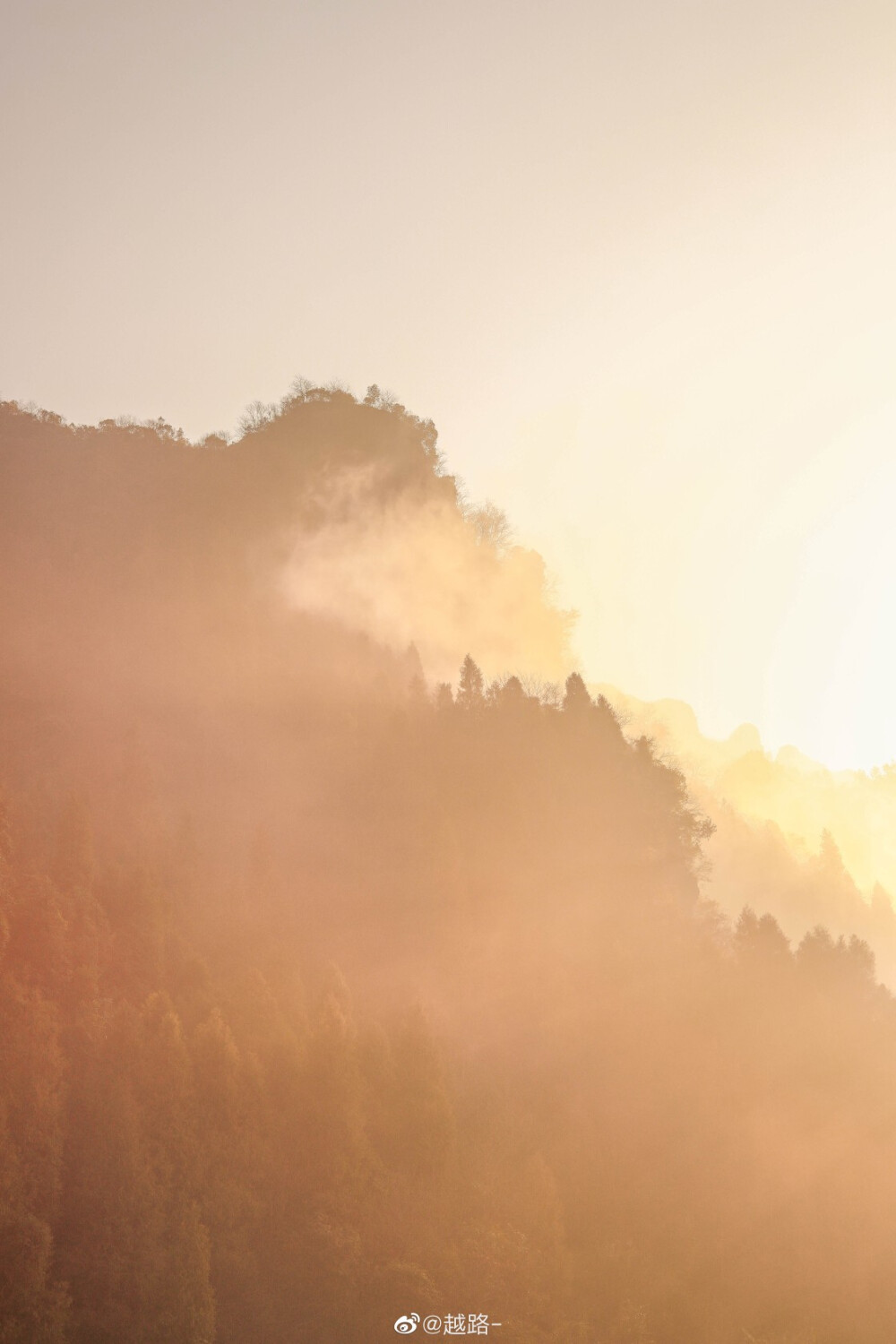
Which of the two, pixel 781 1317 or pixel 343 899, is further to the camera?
pixel 343 899

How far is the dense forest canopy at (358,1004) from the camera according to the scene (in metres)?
47.1

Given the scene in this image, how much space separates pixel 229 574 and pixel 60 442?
82.3 feet

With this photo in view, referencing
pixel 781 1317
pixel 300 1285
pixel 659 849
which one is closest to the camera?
pixel 300 1285

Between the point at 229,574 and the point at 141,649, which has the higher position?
the point at 229,574

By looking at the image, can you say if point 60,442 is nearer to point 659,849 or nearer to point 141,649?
point 141,649

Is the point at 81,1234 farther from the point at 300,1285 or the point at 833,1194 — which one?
the point at 833,1194

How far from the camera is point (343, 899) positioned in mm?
66812

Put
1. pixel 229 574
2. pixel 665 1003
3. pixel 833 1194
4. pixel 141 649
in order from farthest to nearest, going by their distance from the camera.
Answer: pixel 229 574 → pixel 141 649 → pixel 665 1003 → pixel 833 1194

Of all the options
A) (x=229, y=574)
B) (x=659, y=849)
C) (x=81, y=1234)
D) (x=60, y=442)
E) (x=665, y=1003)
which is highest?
(x=60, y=442)

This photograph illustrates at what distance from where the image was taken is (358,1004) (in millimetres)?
59406

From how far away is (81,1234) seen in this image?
43938 millimetres

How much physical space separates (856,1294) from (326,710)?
51.8 metres

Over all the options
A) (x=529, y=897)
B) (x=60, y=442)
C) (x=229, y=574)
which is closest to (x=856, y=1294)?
(x=529, y=897)

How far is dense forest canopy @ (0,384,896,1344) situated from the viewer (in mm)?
47094
